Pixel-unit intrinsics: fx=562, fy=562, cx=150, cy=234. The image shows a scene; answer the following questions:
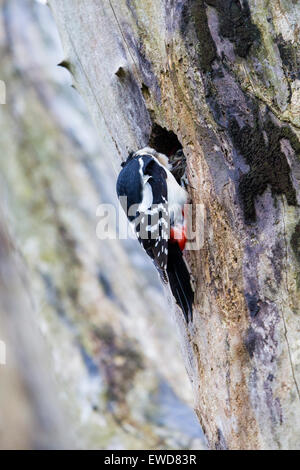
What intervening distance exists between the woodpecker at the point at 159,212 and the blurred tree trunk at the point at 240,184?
0.43 feet

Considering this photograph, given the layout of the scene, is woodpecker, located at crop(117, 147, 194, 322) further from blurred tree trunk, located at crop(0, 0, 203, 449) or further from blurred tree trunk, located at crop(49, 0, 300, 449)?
blurred tree trunk, located at crop(0, 0, 203, 449)

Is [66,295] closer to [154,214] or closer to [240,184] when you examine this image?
[154,214]

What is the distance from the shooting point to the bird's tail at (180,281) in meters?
2.17

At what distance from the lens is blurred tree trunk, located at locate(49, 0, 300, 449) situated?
1.79 m

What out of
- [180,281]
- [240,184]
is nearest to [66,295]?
[180,281]

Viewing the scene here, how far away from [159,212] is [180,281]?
0.40 meters

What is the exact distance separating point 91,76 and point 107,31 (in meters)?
0.23

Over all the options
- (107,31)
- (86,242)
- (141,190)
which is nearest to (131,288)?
(86,242)

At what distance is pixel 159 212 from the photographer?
2.48m

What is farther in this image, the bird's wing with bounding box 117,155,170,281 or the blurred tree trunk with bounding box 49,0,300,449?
the bird's wing with bounding box 117,155,170,281

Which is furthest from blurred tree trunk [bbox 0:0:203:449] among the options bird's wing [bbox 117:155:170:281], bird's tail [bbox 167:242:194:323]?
bird's tail [bbox 167:242:194:323]

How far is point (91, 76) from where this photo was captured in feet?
8.00

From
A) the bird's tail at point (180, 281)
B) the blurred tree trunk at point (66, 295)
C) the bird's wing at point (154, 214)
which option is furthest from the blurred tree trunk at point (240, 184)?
the blurred tree trunk at point (66, 295)

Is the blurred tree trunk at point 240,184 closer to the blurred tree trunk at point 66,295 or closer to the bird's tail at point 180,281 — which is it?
the bird's tail at point 180,281
